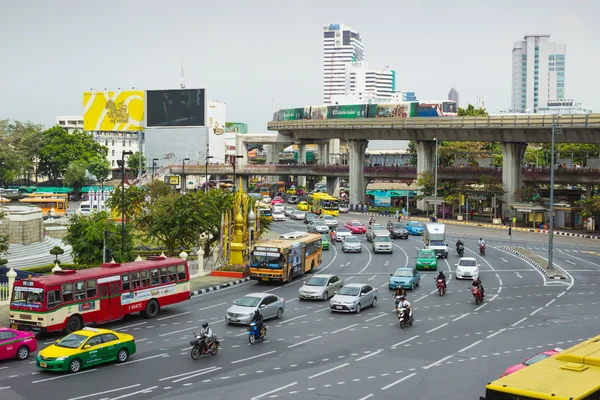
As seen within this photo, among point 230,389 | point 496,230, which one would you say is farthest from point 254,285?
point 496,230

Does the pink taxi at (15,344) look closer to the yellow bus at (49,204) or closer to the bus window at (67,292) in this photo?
the bus window at (67,292)

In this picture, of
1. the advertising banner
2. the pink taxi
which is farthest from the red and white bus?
the advertising banner

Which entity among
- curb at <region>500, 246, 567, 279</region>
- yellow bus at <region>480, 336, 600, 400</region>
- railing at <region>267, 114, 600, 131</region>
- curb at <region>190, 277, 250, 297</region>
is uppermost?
railing at <region>267, 114, 600, 131</region>

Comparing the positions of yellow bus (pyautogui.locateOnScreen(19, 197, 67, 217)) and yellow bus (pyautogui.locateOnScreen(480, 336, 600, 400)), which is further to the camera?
yellow bus (pyautogui.locateOnScreen(19, 197, 67, 217))

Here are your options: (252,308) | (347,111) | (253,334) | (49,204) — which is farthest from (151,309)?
(347,111)

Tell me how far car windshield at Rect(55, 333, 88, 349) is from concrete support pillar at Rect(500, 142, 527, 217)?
7153 centimetres

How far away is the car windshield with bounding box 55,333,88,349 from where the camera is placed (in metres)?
23.5

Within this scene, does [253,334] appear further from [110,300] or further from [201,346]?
[110,300]

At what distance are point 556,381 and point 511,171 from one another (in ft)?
258

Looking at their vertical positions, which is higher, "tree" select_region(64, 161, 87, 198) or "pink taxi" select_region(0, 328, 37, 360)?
"tree" select_region(64, 161, 87, 198)

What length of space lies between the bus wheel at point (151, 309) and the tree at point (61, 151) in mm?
111852

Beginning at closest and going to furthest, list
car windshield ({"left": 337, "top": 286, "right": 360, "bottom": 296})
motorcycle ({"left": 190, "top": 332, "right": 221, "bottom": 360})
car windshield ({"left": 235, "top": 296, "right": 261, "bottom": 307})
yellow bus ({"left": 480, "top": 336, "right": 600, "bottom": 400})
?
yellow bus ({"left": 480, "top": 336, "right": 600, "bottom": 400}) → motorcycle ({"left": 190, "top": 332, "right": 221, "bottom": 360}) → car windshield ({"left": 235, "top": 296, "right": 261, "bottom": 307}) → car windshield ({"left": 337, "top": 286, "right": 360, "bottom": 296})

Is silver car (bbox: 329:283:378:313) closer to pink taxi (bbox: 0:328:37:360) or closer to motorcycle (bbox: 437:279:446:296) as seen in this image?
motorcycle (bbox: 437:279:446:296)

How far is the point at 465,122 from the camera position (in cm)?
8875
